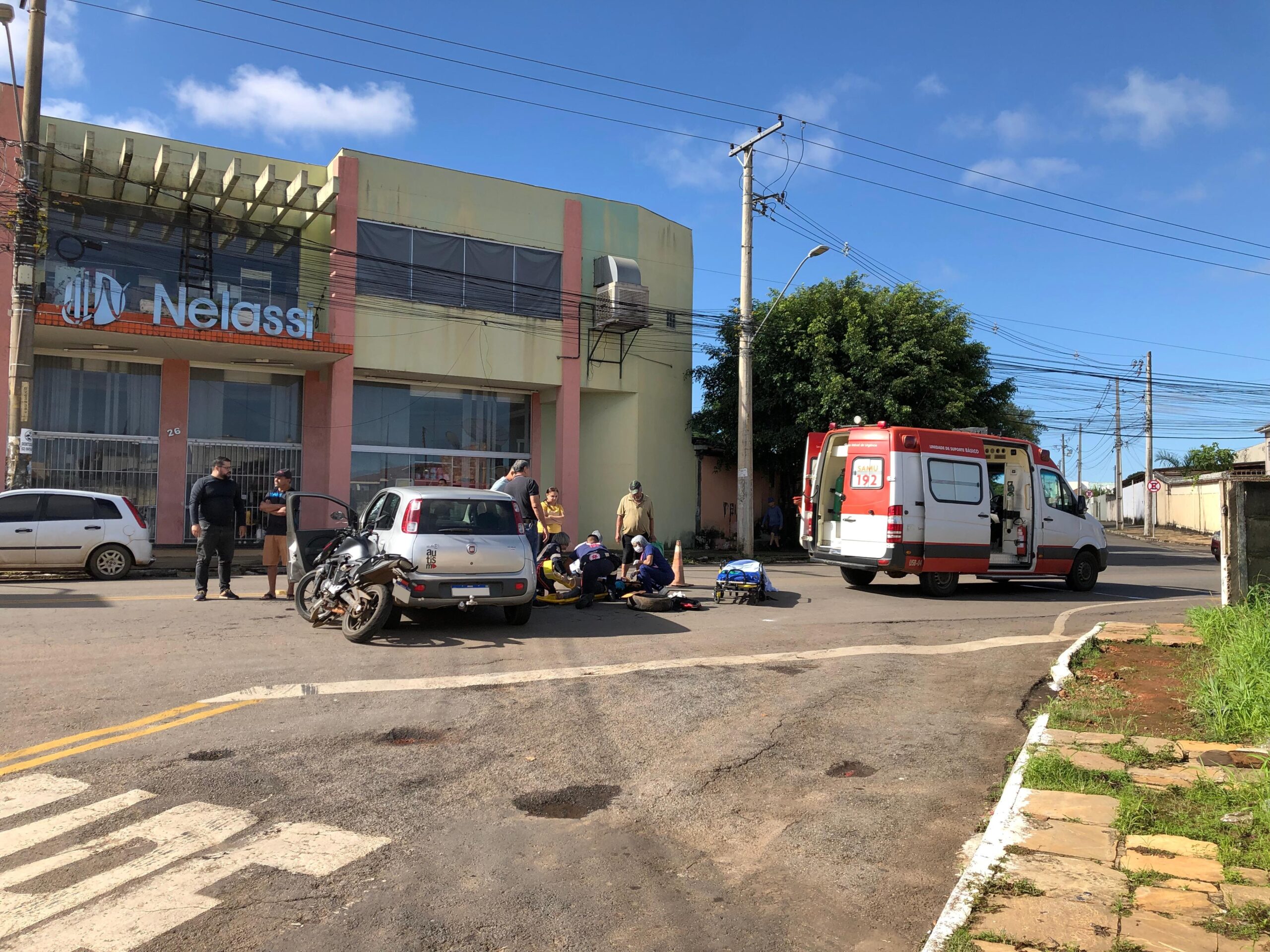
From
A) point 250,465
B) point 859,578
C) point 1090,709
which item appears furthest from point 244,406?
point 1090,709

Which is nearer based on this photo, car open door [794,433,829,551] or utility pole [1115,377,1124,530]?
car open door [794,433,829,551]

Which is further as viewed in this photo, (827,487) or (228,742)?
(827,487)

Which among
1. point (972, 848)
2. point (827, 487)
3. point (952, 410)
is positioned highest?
point (952, 410)

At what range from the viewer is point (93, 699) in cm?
649

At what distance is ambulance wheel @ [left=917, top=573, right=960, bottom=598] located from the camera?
47.0 ft

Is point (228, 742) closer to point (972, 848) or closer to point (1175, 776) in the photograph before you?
point (972, 848)

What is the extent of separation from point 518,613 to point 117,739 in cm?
505

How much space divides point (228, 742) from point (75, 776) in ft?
2.83

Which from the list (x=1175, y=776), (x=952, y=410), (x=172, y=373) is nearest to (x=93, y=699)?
(x=1175, y=776)

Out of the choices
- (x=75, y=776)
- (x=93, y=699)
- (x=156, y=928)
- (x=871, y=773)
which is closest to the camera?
(x=156, y=928)

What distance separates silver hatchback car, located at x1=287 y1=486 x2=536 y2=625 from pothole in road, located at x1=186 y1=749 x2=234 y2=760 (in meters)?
3.95

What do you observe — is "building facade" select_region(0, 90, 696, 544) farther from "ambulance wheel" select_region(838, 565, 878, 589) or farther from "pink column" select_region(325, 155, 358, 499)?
"ambulance wheel" select_region(838, 565, 878, 589)

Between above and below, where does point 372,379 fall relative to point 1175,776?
above

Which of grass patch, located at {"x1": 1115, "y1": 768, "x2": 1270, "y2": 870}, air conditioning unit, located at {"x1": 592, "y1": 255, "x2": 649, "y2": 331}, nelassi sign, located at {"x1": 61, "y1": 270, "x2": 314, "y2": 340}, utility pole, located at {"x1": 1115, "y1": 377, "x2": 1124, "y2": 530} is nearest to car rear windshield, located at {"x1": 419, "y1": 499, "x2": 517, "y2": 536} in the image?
grass patch, located at {"x1": 1115, "y1": 768, "x2": 1270, "y2": 870}
